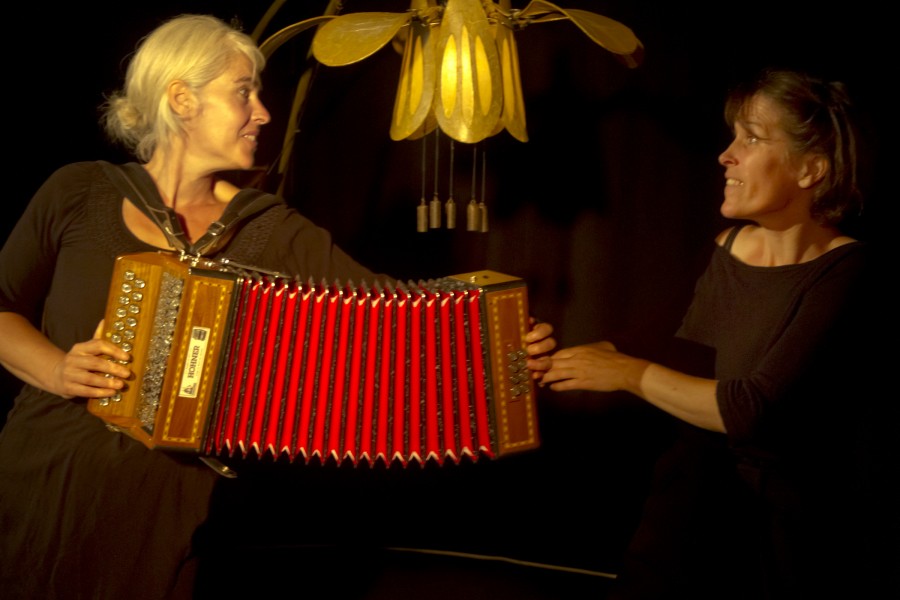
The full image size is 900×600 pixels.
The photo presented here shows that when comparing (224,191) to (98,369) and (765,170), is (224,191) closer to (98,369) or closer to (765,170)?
(98,369)

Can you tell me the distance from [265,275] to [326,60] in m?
0.58

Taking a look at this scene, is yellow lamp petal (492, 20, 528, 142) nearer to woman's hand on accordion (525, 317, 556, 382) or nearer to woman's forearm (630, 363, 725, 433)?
woman's hand on accordion (525, 317, 556, 382)

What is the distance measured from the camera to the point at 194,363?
179 cm

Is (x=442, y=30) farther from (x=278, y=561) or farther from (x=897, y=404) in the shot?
(x=278, y=561)

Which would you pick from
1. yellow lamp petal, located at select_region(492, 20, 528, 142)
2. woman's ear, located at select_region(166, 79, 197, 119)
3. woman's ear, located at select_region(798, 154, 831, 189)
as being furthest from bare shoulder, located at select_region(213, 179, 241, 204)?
woman's ear, located at select_region(798, 154, 831, 189)

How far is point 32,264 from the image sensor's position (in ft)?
6.45

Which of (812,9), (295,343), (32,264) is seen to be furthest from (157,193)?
(812,9)

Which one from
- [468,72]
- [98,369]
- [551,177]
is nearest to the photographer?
[98,369]

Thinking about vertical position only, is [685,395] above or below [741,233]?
below

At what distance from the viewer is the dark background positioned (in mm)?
2541

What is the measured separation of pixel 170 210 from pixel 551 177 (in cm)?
134

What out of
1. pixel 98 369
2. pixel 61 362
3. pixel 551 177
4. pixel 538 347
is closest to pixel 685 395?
pixel 538 347

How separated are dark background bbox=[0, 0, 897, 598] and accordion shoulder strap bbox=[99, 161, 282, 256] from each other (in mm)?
625

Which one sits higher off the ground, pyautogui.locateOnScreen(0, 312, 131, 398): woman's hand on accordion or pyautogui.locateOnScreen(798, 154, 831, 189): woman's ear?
pyautogui.locateOnScreen(798, 154, 831, 189): woman's ear
